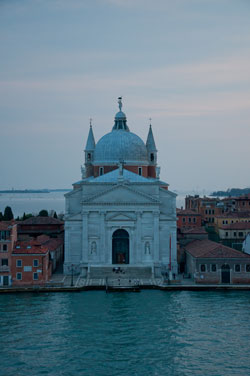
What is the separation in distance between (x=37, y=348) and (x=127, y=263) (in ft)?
67.2

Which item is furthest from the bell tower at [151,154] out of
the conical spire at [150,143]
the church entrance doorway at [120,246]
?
the church entrance doorway at [120,246]

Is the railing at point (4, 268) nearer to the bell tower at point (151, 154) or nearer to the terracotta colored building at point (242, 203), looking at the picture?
the bell tower at point (151, 154)

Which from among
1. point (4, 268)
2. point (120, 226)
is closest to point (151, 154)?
point (120, 226)

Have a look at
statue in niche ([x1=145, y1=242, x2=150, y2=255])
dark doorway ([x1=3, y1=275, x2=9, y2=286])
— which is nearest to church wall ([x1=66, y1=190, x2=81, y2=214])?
statue in niche ([x1=145, y1=242, x2=150, y2=255])

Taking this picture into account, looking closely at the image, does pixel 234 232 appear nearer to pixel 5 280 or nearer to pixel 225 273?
pixel 225 273

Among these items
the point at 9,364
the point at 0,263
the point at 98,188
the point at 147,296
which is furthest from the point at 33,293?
the point at 9,364

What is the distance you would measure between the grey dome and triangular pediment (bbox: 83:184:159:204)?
30.0 ft

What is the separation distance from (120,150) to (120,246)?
41.3 ft

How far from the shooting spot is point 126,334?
99.9 ft

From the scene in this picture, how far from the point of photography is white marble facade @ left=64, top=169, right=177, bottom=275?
156 feet

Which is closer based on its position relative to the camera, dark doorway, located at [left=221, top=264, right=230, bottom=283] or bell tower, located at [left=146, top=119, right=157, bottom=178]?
dark doorway, located at [left=221, top=264, right=230, bottom=283]

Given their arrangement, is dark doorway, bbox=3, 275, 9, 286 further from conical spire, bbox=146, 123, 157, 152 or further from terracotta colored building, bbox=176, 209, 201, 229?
terracotta colored building, bbox=176, 209, 201, 229

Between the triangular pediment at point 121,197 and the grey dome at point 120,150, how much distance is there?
914 cm

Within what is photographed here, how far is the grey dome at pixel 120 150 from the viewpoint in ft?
188
